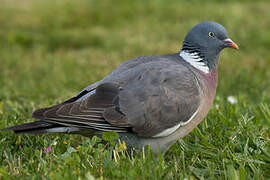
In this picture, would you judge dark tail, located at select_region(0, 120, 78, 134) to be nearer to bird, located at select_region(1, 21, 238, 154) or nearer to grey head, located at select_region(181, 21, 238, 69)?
bird, located at select_region(1, 21, 238, 154)

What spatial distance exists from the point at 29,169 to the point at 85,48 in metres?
6.05

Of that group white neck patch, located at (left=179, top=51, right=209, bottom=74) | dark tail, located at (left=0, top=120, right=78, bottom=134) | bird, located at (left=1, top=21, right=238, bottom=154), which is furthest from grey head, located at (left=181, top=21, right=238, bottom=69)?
dark tail, located at (left=0, top=120, right=78, bottom=134)

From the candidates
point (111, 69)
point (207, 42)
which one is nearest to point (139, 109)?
point (207, 42)

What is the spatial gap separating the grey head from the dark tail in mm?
1404

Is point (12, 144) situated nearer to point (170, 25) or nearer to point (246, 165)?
point (246, 165)

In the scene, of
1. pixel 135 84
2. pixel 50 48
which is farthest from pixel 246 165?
pixel 50 48

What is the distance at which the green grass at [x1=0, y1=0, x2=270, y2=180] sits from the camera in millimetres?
3143

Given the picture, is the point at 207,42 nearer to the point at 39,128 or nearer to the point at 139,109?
the point at 139,109

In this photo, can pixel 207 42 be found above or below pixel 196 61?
above

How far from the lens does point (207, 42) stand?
4.06 m

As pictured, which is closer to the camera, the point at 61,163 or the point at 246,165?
the point at 61,163

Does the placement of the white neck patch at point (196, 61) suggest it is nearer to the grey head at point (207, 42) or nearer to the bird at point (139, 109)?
the grey head at point (207, 42)

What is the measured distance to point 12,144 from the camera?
3.96 metres

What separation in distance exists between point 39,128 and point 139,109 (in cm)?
86
